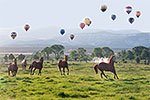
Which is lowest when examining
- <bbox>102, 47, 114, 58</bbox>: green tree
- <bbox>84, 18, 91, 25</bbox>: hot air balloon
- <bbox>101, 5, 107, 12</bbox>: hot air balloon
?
<bbox>102, 47, 114, 58</bbox>: green tree

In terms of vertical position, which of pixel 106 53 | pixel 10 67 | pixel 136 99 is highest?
pixel 106 53

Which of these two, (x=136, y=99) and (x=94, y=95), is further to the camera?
(x=94, y=95)

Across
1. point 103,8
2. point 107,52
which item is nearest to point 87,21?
point 103,8

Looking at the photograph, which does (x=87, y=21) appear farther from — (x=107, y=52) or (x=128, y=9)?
(x=107, y=52)

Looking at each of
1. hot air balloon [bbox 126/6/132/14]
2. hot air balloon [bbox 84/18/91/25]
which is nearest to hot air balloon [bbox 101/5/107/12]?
hot air balloon [bbox 126/6/132/14]

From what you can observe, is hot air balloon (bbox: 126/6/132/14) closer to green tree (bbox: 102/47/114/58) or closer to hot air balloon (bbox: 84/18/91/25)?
hot air balloon (bbox: 84/18/91/25)

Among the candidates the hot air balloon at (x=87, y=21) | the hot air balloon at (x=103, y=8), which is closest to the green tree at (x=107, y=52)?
the hot air balloon at (x=87, y=21)

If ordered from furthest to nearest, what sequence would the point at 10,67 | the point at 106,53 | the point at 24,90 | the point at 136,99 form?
the point at 106,53, the point at 10,67, the point at 24,90, the point at 136,99

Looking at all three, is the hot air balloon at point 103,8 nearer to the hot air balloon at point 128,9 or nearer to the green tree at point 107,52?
the hot air balloon at point 128,9

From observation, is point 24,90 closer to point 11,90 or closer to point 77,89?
point 11,90

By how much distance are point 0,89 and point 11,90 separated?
4.38 ft

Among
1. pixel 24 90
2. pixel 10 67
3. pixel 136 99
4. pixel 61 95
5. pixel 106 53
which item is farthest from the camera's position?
pixel 106 53

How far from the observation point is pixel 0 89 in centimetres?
2234

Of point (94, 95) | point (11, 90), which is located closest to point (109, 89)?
point (94, 95)
